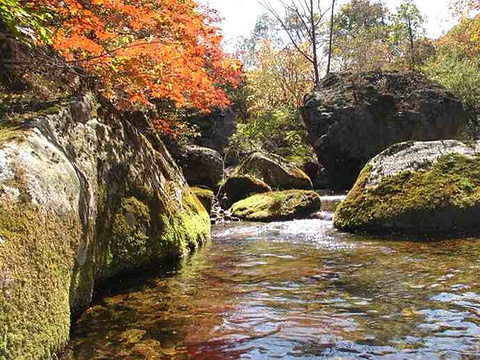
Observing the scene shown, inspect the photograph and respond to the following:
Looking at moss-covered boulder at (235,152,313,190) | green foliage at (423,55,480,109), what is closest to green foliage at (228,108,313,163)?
moss-covered boulder at (235,152,313,190)

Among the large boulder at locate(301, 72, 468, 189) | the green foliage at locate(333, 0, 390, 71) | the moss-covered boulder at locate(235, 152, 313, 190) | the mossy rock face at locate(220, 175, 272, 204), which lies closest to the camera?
the mossy rock face at locate(220, 175, 272, 204)

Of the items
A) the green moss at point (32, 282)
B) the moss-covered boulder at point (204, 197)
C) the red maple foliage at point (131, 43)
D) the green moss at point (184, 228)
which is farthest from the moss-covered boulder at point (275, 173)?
the green moss at point (32, 282)

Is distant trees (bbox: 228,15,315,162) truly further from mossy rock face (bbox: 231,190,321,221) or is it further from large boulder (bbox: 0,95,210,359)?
large boulder (bbox: 0,95,210,359)

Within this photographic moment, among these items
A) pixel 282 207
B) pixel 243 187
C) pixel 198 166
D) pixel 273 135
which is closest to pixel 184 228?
pixel 282 207

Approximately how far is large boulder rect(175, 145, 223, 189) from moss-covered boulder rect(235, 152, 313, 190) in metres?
1.10

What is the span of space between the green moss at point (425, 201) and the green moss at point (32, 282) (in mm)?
5721

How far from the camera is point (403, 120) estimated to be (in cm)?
1658

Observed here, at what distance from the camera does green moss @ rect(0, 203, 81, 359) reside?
231cm

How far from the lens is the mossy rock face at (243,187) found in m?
13.1

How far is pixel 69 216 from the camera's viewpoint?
339cm

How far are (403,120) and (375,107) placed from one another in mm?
1199

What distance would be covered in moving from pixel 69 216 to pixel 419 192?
19.6ft

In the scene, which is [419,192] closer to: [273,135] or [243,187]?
[243,187]

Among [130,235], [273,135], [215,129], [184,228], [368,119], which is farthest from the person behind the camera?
[273,135]
